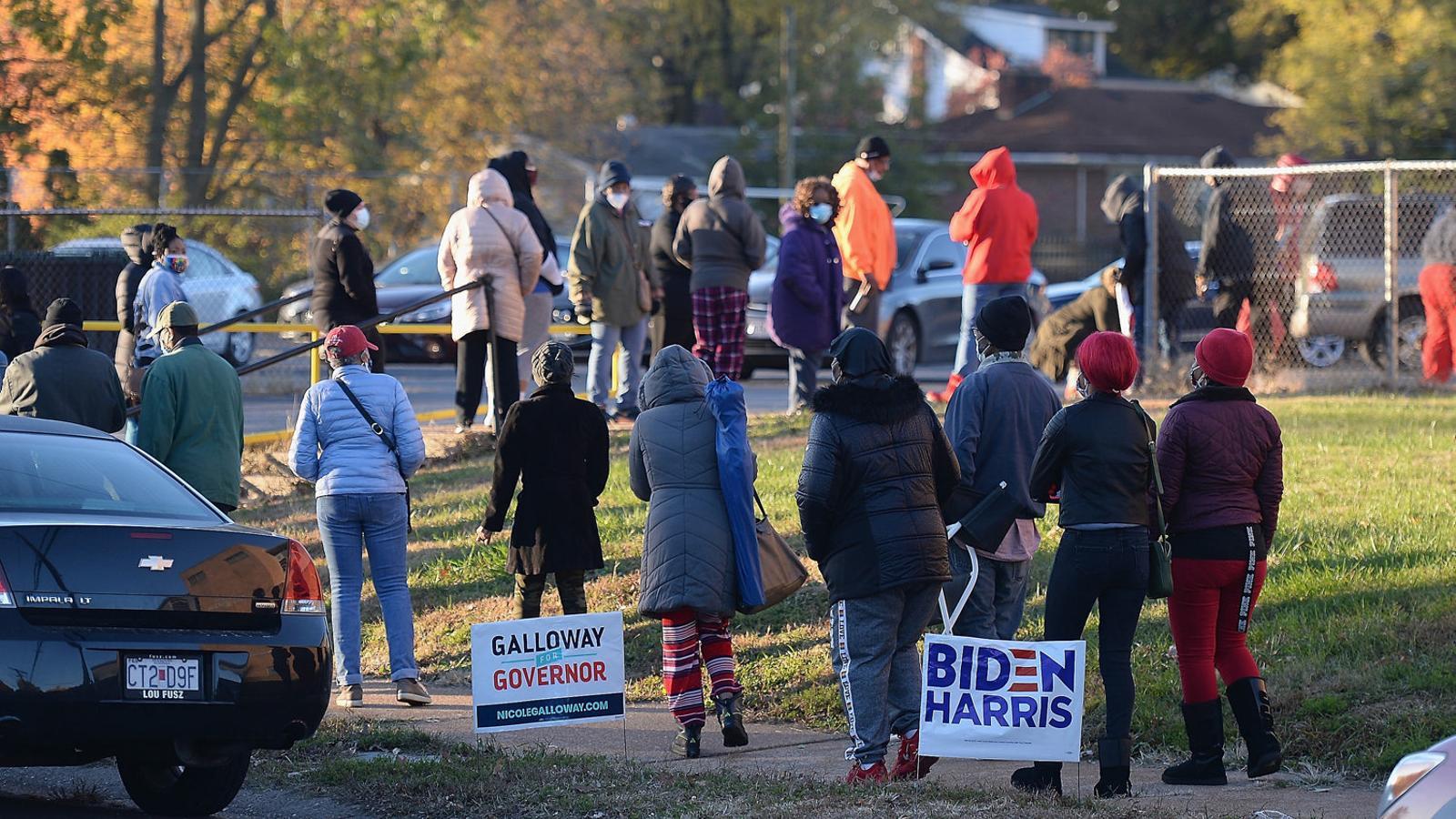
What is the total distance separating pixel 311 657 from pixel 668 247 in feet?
26.4

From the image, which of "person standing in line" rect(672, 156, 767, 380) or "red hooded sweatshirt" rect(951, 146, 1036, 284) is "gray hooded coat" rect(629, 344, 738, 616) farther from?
"red hooded sweatshirt" rect(951, 146, 1036, 284)

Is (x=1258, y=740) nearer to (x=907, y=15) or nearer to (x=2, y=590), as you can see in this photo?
(x=2, y=590)

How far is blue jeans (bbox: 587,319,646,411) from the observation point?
14.6m

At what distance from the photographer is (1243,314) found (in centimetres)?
1614

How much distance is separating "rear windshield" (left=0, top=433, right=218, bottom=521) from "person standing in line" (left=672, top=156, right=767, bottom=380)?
6.74 metres

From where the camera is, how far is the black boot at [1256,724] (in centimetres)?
766

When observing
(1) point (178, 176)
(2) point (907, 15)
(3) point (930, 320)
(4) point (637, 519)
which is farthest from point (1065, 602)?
(2) point (907, 15)

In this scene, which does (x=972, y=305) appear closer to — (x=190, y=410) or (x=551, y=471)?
(x=551, y=471)

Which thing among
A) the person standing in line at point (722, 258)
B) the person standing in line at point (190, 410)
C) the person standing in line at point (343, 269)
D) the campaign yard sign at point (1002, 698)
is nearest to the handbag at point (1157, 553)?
the campaign yard sign at point (1002, 698)

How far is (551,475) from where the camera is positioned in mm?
9156

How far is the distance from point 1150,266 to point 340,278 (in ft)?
22.3

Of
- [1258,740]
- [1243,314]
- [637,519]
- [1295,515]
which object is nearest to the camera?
[1258,740]

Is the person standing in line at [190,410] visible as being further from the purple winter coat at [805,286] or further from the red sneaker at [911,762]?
the purple winter coat at [805,286]

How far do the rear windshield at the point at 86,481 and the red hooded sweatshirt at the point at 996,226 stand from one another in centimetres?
757
